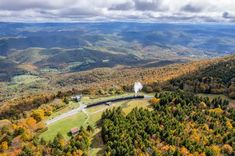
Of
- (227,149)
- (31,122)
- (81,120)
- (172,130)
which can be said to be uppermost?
(172,130)

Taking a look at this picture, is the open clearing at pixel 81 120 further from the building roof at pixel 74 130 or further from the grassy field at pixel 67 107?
the grassy field at pixel 67 107

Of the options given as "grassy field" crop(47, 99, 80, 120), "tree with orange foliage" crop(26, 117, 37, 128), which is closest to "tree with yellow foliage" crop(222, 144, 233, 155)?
"tree with orange foliage" crop(26, 117, 37, 128)

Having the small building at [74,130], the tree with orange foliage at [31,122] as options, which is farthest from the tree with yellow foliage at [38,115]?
the small building at [74,130]

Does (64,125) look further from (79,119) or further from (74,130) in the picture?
(74,130)

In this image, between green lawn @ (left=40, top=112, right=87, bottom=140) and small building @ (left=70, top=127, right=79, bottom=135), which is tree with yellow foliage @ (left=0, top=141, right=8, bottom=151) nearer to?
green lawn @ (left=40, top=112, right=87, bottom=140)

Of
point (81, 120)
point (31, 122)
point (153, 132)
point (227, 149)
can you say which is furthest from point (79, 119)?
point (227, 149)
